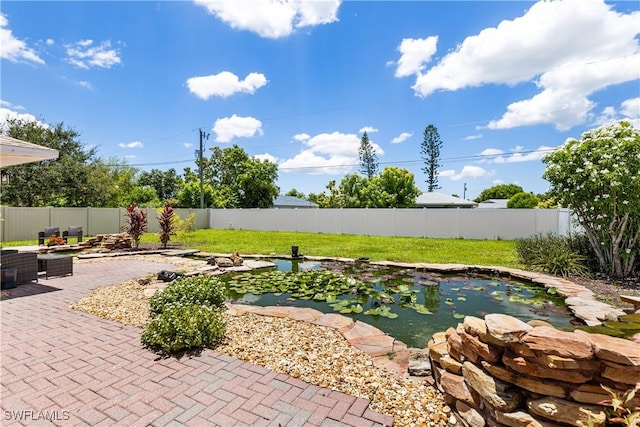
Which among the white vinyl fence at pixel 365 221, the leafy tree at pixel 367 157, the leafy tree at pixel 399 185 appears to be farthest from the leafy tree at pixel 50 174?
the leafy tree at pixel 367 157

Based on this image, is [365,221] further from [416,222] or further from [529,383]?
[529,383]

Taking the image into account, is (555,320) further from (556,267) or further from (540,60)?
(540,60)

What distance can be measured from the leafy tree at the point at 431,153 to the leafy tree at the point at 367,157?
4.14 meters

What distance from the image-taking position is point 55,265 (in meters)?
5.32

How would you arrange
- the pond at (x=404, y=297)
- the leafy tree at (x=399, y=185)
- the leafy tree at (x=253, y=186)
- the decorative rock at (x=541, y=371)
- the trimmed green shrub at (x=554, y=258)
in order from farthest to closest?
the leafy tree at (x=253, y=186), the leafy tree at (x=399, y=185), the trimmed green shrub at (x=554, y=258), the pond at (x=404, y=297), the decorative rock at (x=541, y=371)

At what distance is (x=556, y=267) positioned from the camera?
232 inches

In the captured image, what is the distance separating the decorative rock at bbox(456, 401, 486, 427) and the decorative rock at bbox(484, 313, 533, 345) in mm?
485

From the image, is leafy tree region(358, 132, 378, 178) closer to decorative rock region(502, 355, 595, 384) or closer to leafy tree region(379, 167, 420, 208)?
leafy tree region(379, 167, 420, 208)

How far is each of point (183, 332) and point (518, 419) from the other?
2451 millimetres

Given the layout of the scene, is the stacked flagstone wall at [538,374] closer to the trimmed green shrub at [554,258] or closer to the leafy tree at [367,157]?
the trimmed green shrub at [554,258]

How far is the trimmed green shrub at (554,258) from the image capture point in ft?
19.0

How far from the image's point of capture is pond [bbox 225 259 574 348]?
147 inches

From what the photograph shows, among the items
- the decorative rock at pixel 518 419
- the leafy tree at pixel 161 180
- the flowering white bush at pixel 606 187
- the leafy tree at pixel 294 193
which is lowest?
the decorative rock at pixel 518 419

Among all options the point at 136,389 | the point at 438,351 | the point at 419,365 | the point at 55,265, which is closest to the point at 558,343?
the point at 438,351
